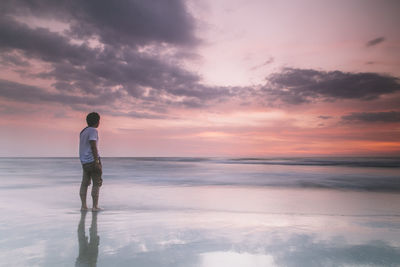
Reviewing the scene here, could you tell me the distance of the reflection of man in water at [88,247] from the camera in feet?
9.13

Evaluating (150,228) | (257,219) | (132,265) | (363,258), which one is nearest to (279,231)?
(257,219)

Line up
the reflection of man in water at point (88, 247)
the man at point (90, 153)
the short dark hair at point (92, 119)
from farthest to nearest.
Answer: the short dark hair at point (92, 119) → the man at point (90, 153) → the reflection of man in water at point (88, 247)

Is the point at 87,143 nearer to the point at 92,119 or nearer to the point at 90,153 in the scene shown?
the point at 90,153

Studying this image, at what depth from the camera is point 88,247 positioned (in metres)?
3.20

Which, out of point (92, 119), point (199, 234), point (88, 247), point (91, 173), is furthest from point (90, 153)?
point (199, 234)

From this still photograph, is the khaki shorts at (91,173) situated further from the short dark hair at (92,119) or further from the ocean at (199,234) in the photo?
the short dark hair at (92,119)

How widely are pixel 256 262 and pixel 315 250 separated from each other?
81cm

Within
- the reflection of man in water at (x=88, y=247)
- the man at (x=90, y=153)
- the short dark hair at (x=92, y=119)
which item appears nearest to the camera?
the reflection of man in water at (x=88, y=247)

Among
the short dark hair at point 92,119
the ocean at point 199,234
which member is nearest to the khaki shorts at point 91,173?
the ocean at point 199,234

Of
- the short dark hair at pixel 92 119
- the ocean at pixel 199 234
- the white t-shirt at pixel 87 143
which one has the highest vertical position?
the short dark hair at pixel 92 119

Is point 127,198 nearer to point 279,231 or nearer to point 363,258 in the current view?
point 279,231

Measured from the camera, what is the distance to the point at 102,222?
4.34 m

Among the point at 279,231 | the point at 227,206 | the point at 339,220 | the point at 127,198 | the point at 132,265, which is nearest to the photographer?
the point at 132,265

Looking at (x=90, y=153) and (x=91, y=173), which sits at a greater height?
(x=90, y=153)
